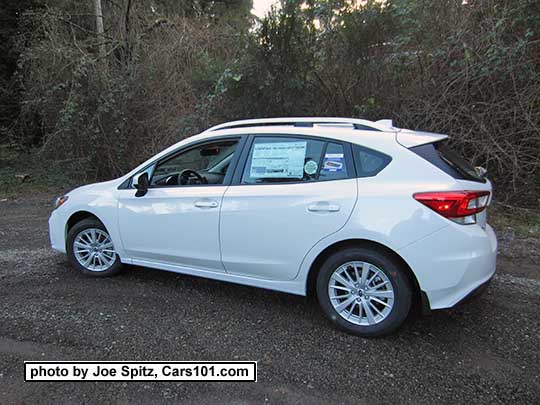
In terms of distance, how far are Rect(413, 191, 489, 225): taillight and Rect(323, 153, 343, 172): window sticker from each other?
2.03 ft

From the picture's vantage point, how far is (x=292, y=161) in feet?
10.8

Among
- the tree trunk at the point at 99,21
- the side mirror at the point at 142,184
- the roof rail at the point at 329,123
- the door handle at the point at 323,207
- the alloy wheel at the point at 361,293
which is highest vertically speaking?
the tree trunk at the point at 99,21

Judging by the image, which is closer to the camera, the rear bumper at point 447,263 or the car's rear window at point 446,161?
the rear bumper at point 447,263

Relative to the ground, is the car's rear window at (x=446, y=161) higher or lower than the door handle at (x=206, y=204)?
higher

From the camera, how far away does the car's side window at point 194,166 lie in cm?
375

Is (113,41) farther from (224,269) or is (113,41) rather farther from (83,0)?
(224,269)

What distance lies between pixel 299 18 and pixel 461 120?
3385 millimetres

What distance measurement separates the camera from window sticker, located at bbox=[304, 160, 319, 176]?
3199mm

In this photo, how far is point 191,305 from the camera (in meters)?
3.62

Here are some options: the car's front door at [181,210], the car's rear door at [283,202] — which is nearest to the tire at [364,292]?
the car's rear door at [283,202]

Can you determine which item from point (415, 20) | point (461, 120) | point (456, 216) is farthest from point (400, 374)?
point (415, 20)

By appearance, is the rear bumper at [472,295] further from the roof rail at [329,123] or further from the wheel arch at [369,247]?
the roof rail at [329,123]

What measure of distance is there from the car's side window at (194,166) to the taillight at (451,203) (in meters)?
1.74

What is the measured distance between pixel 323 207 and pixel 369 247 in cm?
46
